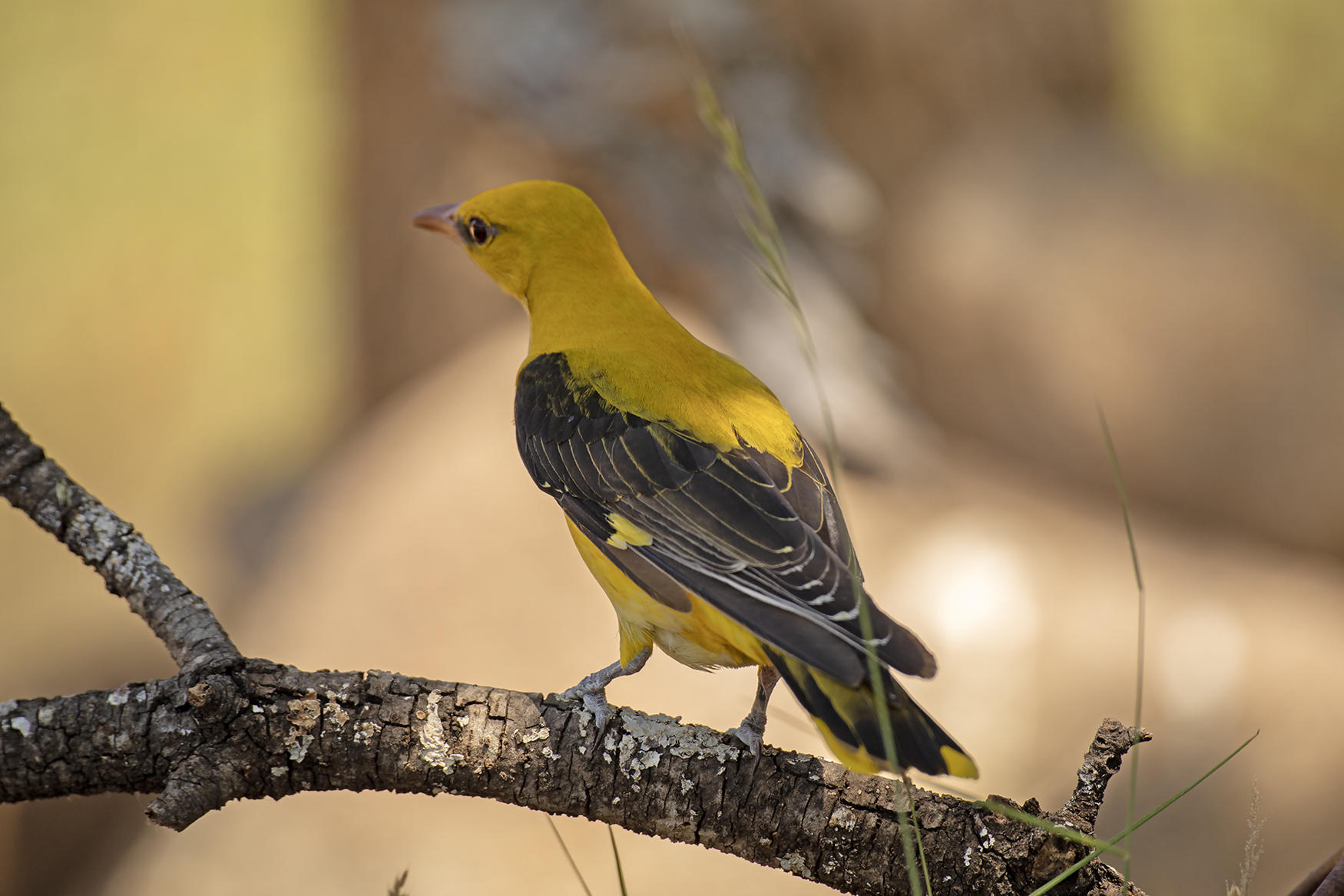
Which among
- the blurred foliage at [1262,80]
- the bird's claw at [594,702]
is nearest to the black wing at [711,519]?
the bird's claw at [594,702]

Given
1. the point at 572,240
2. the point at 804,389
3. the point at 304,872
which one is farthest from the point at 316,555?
the point at 572,240

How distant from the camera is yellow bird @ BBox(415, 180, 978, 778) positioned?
5.98ft

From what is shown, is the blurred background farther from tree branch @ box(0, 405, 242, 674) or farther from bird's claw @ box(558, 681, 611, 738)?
tree branch @ box(0, 405, 242, 674)

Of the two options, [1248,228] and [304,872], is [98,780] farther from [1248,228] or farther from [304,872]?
[1248,228]

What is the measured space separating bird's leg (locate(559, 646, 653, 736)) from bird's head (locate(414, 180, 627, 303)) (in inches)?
41.1

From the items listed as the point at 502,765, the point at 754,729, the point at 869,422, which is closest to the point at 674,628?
the point at 754,729

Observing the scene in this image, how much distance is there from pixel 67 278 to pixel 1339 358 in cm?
839

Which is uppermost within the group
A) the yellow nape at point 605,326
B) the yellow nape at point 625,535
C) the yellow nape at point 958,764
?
the yellow nape at point 605,326

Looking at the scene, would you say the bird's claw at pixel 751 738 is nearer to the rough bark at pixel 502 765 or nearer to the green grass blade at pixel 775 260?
the rough bark at pixel 502 765

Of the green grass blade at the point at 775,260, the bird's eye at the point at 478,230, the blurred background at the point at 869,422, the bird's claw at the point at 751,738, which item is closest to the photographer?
the green grass blade at the point at 775,260

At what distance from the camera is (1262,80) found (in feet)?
25.8

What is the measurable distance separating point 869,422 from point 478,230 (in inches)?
104

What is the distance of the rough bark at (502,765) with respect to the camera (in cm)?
180

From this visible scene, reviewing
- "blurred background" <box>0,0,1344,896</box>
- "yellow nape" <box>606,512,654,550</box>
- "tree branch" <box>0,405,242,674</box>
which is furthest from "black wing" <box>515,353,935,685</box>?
"blurred background" <box>0,0,1344,896</box>
